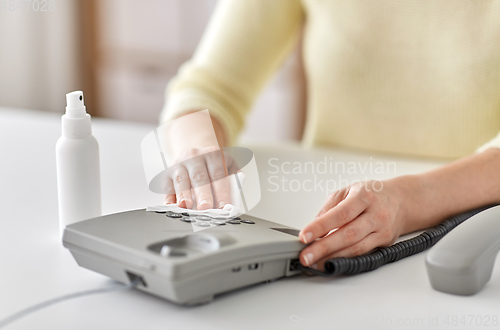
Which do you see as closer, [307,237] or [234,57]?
[307,237]

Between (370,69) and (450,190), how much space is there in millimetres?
438

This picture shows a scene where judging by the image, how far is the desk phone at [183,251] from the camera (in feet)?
1.49

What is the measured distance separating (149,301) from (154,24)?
2.55 meters

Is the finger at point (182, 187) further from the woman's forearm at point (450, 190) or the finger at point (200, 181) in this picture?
the woman's forearm at point (450, 190)

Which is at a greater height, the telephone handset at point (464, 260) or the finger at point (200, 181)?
the finger at point (200, 181)

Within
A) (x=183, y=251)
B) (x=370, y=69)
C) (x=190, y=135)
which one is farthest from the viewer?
(x=370, y=69)

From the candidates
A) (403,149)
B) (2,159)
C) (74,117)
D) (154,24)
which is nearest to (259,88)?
(403,149)

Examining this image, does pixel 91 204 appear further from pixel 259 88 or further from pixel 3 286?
pixel 259 88

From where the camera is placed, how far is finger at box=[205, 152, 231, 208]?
670 millimetres

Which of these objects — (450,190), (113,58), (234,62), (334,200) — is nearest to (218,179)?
(334,200)

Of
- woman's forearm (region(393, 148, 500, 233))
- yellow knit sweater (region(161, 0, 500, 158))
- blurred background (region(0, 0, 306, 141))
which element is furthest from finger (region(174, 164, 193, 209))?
blurred background (region(0, 0, 306, 141))

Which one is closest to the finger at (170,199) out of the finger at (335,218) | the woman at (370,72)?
the woman at (370,72)

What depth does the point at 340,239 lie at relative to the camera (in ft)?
1.82

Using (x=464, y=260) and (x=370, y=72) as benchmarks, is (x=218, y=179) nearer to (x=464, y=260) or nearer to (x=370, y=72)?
(x=464, y=260)
